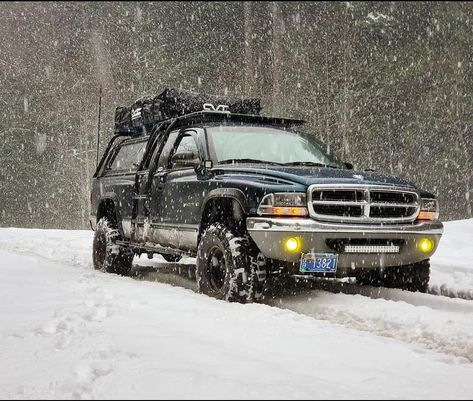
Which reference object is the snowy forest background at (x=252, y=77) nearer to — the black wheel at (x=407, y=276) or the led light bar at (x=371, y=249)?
the black wheel at (x=407, y=276)

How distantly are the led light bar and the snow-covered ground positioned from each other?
0.47 metres

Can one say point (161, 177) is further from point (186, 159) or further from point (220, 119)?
point (220, 119)

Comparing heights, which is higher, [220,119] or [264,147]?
[220,119]

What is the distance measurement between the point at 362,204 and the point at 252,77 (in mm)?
19560

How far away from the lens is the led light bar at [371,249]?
556cm

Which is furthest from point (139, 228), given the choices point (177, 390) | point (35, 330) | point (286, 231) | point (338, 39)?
point (338, 39)

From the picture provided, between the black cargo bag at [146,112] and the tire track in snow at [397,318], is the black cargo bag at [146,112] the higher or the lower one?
the higher one

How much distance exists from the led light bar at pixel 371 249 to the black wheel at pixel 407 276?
0.65 metres

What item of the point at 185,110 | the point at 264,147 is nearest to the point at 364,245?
the point at 264,147

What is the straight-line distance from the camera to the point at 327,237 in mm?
5430

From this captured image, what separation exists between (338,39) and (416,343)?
1945 cm

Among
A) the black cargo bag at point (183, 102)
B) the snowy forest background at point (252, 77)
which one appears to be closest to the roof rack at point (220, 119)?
the black cargo bag at point (183, 102)

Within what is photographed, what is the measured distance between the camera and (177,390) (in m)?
2.90

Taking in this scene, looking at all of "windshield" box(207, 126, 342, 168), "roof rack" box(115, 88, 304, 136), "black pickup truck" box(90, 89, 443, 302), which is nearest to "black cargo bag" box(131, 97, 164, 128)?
"roof rack" box(115, 88, 304, 136)
